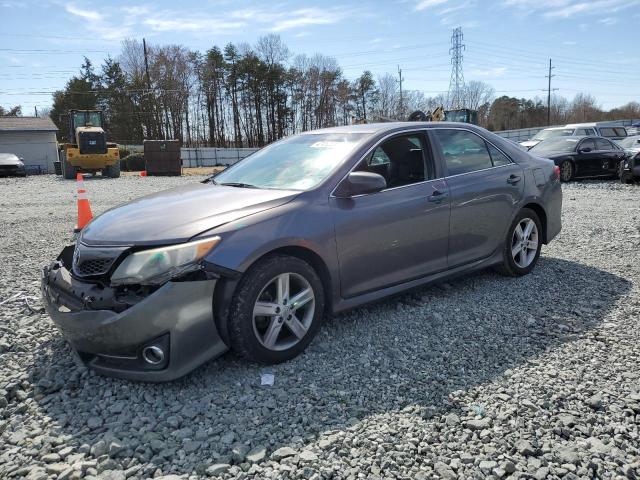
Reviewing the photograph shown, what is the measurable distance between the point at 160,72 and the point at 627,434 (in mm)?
61587

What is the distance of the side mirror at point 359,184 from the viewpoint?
373cm

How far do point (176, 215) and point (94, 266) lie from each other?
1.96 feet

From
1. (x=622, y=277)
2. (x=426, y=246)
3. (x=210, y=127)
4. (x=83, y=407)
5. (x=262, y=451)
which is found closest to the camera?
(x=262, y=451)

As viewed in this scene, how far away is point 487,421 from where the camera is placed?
108 inches

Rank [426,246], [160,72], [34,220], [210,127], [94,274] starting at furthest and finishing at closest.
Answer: [210,127], [160,72], [34,220], [426,246], [94,274]

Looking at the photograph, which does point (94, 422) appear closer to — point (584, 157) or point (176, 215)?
point (176, 215)

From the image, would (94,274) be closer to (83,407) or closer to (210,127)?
(83,407)

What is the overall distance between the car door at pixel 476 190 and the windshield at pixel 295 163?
970 mm

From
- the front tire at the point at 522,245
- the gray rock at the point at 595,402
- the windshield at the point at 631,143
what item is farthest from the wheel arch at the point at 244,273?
the windshield at the point at 631,143

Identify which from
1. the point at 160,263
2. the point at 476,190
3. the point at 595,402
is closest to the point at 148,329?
the point at 160,263

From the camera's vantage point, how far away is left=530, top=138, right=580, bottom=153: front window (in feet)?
52.9

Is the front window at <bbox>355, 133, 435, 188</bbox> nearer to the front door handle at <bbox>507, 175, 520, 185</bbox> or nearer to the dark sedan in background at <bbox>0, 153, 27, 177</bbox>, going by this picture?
the front door handle at <bbox>507, 175, 520, 185</bbox>

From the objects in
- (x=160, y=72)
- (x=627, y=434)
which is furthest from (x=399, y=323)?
(x=160, y=72)

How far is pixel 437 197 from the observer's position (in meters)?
4.35
